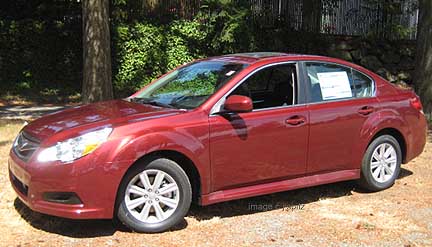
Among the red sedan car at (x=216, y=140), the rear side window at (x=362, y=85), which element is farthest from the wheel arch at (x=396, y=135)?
the rear side window at (x=362, y=85)

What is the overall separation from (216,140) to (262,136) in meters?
0.52

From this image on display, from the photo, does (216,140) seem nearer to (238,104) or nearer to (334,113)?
(238,104)

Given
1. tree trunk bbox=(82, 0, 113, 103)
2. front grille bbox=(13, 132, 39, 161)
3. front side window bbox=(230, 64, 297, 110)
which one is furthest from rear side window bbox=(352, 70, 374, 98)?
tree trunk bbox=(82, 0, 113, 103)

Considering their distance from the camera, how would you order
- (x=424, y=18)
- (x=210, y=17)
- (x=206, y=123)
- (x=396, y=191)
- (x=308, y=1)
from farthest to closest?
(x=308, y=1)
(x=210, y=17)
(x=424, y=18)
(x=396, y=191)
(x=206, y=123)

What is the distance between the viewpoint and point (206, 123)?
16.7ft

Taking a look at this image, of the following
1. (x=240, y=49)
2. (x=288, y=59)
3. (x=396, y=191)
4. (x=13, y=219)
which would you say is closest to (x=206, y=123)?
(x=288, y=59)

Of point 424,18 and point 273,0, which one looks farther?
point 273,0

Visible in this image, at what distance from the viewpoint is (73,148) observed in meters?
4.61

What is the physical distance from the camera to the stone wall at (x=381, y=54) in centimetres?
1722

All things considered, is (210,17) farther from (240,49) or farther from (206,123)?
(206,123)

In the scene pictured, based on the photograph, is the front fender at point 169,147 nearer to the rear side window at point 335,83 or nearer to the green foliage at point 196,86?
the green foliage at point 196,86

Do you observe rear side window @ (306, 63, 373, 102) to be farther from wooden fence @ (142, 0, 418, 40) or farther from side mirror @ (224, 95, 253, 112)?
wooden fence @ (142, 0, 418, 40)

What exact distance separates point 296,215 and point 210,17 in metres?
11.1

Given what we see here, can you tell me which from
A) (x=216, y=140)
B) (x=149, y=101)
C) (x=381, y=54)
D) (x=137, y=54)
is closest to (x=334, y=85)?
(x=216, y=140)
